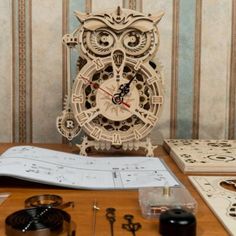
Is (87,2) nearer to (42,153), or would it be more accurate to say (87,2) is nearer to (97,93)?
(97,93)

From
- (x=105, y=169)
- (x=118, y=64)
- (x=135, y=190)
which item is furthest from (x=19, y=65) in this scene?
(x=135, y=190)

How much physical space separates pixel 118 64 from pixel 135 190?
0.35 m

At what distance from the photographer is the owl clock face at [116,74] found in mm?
1009

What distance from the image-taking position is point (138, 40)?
1.03 m

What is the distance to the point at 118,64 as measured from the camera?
102 centimetres

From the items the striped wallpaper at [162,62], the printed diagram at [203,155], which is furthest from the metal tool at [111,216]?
the striped wallpaper at [162,62]

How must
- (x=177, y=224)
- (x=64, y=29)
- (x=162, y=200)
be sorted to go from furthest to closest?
1. (x=64, y=29)
2. (x=162, y=200)
3. (x=177, y=224)

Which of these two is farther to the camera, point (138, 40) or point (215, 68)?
point (215, 68)

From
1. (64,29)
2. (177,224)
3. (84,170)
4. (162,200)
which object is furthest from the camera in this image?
(64,29)

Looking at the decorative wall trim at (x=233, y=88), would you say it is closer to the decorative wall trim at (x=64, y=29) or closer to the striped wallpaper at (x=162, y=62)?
the striped wallpaper at (x=162, y=62)

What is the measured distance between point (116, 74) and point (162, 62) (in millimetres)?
290

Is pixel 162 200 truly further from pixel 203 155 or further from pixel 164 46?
pixel 164 46

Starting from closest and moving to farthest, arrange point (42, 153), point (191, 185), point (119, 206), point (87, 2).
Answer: point (119, 206)
point (191, 185)
point (42, 153)
point (87, 2)

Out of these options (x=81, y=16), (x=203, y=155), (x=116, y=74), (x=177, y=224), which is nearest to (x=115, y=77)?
(x=116, y=74)
